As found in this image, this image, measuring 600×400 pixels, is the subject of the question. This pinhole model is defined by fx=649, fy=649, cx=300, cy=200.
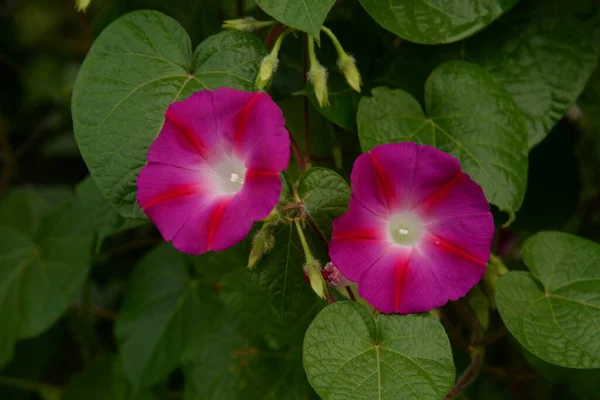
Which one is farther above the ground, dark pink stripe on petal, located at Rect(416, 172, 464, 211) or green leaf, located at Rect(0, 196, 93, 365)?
dark pink stripe on petal, located at Rect(416, 172, 464, 211)

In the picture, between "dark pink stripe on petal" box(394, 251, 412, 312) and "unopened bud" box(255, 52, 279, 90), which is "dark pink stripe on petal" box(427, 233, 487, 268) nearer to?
"dark pink stripe on petal" box(394, 251, 412, 312)

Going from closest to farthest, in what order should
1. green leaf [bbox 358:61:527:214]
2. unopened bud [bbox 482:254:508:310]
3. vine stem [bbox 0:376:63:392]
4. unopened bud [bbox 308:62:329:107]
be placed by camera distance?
unopened bud [bbox 308:62:329:107], green leaf [bbox 358:61:527:214], unopened bud [bbox 482:254:508:310], vine stem [bbox 0:376:63:392]

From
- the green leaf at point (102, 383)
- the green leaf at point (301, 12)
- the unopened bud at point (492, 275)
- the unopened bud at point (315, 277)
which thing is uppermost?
the green leaf at point (301, 12)

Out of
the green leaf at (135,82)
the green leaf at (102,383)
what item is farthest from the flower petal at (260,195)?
the green leaf at (102,383)

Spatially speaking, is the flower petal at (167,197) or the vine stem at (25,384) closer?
the flower petal at (167,197)

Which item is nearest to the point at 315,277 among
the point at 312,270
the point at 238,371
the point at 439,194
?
the point at 312,270

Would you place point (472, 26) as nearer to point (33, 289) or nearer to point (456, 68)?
point (456, 68)

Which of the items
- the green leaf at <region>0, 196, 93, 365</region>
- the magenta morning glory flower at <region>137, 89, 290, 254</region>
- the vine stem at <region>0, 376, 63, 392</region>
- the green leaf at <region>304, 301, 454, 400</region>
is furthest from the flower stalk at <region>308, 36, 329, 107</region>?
the vine stem at <region>0, 376, 63, 392</region>

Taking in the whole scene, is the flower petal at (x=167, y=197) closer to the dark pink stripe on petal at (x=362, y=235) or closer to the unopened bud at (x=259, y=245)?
the unopened bud at (x=259, y=245)
